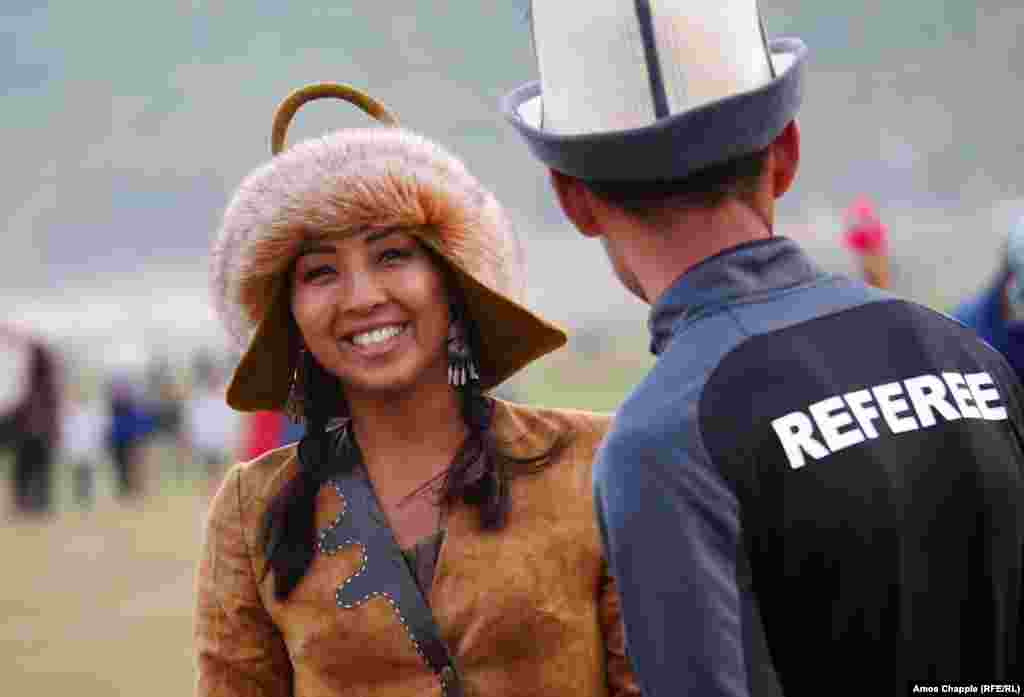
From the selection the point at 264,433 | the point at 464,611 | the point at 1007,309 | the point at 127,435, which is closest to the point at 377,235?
the point at 464,611

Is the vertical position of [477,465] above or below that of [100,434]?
above

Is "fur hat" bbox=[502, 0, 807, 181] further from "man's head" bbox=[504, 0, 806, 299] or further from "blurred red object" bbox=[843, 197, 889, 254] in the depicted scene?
"blurred red object" bbox=[843, 197, 889, 254]

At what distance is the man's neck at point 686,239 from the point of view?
1930 mm

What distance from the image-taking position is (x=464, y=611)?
276 cm

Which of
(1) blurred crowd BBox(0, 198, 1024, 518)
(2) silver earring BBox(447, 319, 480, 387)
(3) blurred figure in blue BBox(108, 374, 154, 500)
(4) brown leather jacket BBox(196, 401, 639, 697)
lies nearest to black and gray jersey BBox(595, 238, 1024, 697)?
(4) brown leather jacket BBox(196, 401, 639, 697)

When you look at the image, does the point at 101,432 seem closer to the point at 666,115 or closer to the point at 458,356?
the point at 458,356

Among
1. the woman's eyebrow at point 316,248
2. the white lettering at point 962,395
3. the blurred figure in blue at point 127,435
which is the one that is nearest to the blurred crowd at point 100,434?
the blurred figure in blue at point 127,435

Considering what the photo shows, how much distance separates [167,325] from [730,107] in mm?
20011

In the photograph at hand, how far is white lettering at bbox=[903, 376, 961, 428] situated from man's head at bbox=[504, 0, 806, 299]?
251 mm

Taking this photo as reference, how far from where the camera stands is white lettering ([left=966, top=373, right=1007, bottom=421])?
6.22 ft

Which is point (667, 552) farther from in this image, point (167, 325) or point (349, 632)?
point (167, 325)

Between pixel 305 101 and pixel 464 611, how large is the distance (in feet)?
3.16

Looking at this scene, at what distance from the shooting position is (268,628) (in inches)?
114

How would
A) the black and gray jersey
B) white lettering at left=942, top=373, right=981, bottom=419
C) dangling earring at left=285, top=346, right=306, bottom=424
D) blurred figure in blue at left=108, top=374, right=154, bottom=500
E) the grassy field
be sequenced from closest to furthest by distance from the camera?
the black and gray jersey → white lettering at left=942, top=373, right=981, bottom=419 → dangling earring at left=285, top=346, right=306, bottom=424 → the grassy field → blurred figure in blue at left=108, top=374, right=154, bottom=500
